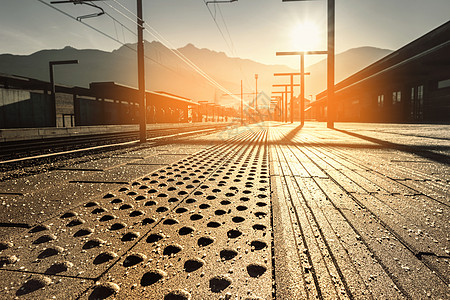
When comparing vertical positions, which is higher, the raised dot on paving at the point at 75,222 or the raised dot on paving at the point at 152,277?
the raised dot on paving at the point at 75,222

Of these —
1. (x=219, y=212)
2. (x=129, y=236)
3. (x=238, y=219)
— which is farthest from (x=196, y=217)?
(x=129, y=236)

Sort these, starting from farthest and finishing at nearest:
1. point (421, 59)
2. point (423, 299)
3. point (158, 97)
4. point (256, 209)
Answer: point (158, 97) < point (421, 59) < point (256, 209) < point (423, 299)

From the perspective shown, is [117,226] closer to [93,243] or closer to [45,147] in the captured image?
[93,243]

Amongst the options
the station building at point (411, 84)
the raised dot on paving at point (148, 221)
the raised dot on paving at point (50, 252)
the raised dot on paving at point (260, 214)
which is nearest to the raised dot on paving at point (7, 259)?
the raised dot on paving at point (50, 252)

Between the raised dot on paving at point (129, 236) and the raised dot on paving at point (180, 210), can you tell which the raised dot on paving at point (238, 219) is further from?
the raised dot on paving at point (129, 236)

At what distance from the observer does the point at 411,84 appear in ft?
85.7

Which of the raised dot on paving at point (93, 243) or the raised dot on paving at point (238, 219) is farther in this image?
the raised dot on paving at point (238, 219)

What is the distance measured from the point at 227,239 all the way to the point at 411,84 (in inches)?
1246

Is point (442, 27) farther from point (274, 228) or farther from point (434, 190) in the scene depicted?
point (274, 228)

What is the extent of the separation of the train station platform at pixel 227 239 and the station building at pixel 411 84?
13.5m

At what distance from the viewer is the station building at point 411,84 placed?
1648 cm

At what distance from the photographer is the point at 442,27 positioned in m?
15.0

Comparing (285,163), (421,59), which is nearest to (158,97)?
(421,59)

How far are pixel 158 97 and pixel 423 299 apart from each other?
38155 millimetres
